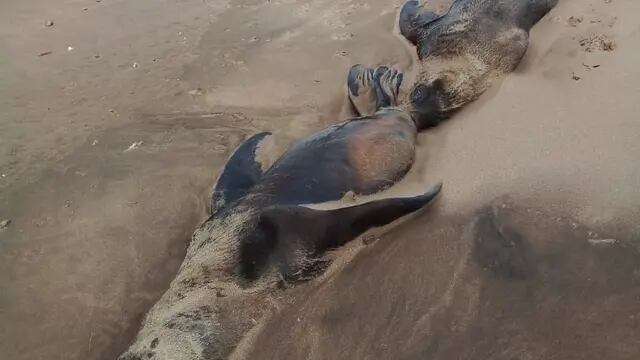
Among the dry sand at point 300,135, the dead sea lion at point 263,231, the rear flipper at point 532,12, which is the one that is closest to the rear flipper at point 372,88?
the dry sand at point 300,135

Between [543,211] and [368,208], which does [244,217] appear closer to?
[368,208]

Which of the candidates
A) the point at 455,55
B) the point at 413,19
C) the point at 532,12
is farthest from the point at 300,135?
the point at 532,12

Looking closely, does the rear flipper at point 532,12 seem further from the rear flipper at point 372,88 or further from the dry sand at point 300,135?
the rear flipper at point 372,88

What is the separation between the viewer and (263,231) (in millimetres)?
3053

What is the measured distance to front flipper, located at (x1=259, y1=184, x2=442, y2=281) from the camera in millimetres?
2998

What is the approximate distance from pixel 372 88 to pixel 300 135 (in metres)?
0.64

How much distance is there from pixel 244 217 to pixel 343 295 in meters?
0.70

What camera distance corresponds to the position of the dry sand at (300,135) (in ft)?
8.72

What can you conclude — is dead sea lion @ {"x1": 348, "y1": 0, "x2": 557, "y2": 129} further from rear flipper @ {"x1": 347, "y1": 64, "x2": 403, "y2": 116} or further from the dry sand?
the dry sand

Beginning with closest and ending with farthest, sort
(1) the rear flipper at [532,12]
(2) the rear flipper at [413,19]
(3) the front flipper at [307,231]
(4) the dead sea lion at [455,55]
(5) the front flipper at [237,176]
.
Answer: (3) the front flipper at [307,231]
(5) the front flipper at [237,176]
(4) the dead sea lion at [455,55]
(1) the rear flipper at [532,12]
(2) the rear flipper at [413,19]

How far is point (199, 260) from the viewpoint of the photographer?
3.08m

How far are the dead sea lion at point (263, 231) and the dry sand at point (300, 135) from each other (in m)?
0.13

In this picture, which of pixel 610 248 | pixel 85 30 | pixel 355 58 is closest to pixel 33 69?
pixel 85 30

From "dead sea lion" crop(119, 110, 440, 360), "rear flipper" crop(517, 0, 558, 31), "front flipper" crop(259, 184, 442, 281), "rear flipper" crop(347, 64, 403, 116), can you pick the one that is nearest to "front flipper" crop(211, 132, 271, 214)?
"dead sea lion" crop(119, 110, 440, 360)
